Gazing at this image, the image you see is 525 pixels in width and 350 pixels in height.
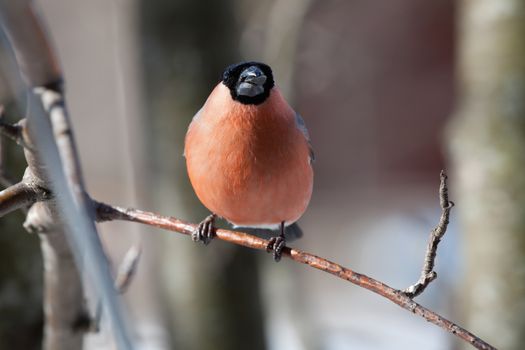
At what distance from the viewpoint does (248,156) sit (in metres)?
0.87

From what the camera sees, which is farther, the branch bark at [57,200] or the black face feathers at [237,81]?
the black face feathers at [237,81]

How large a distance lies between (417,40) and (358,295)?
6.25 ft

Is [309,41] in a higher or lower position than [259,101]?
higher

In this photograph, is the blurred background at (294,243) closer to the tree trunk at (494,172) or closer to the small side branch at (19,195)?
the tree trunk at (494,172)

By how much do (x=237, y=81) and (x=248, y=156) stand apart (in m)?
0.11

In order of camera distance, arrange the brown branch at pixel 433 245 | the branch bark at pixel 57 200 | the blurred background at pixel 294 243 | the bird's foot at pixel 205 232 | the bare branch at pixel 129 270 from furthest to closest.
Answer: the blurred background at pixel 294 243 → the bare branch at pixel 129 270 → the bird's foot at pixel 205 232 → the brown branch at pixel 433 245 → the branch bark at pixel 57 200

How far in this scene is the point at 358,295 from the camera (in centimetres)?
460

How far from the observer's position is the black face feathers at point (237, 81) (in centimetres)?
78

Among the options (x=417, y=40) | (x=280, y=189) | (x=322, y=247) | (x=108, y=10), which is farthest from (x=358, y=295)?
(x=280, y=189)

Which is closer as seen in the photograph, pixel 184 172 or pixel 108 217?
pixel 108 217

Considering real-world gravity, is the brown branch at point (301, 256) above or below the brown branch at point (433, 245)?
below

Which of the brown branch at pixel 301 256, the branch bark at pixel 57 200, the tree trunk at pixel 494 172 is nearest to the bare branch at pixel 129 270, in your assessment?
the branch bark at pixel 57 200

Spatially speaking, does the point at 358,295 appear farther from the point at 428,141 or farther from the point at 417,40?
the point at 417,40

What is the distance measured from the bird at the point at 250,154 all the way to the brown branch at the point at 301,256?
1.4 inches
